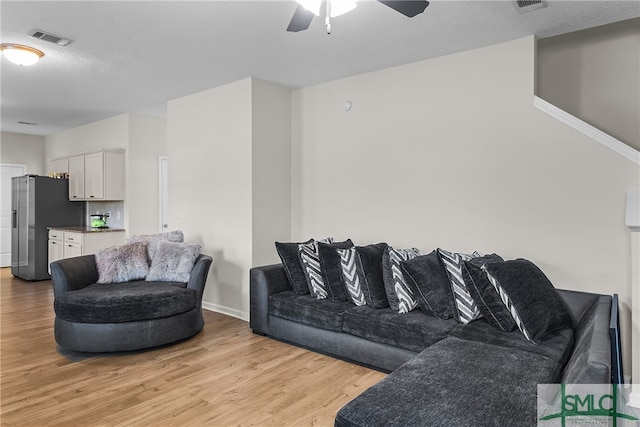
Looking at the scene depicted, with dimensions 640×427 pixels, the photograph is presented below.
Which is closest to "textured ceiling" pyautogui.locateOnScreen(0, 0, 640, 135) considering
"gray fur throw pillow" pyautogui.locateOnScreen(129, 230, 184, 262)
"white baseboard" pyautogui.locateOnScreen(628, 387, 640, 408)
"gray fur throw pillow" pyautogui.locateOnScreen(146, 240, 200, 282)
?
"gray fur throw pillow" pyautogui.locateOnScreen(129, 230, 184, 262)

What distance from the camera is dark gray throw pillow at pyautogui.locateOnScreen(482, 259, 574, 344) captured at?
255 cm

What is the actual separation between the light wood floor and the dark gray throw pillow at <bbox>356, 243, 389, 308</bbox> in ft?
1.80

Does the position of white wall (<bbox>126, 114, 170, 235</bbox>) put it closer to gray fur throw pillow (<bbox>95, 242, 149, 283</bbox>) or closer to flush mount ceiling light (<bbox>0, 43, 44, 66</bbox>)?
gray fur throw pillow (<bbox>95, 242, 149, 283</bbox>)

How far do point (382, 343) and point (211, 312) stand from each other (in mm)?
2504

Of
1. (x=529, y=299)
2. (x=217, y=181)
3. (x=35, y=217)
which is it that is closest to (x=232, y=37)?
(x=217, y=181)

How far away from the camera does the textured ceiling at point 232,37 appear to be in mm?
2861

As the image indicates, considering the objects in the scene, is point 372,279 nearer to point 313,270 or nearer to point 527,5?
point 313,270

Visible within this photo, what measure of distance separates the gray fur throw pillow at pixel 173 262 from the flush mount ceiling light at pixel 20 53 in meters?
2.03

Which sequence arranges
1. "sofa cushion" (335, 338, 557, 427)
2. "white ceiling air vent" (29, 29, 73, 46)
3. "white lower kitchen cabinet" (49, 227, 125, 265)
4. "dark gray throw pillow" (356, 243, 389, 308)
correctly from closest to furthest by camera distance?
"sofa cushion" (335, 338, 557, 427), "white ceiling air vent" (29, 29, 73, 46), "dark gray throw pillow" (356, 243, 389, 308), "white lower kitchen cabinet" (49, 227, 125, 265)

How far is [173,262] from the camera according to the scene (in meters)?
4.16

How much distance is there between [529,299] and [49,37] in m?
4.10

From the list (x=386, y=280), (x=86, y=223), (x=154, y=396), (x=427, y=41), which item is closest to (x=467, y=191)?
(x=386, y=280)

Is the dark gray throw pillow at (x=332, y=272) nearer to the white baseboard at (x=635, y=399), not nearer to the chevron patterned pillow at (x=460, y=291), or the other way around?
the chevron patterned pillow at (x=460, y=291)

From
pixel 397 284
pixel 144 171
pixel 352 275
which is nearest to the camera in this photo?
pixel 397 284
